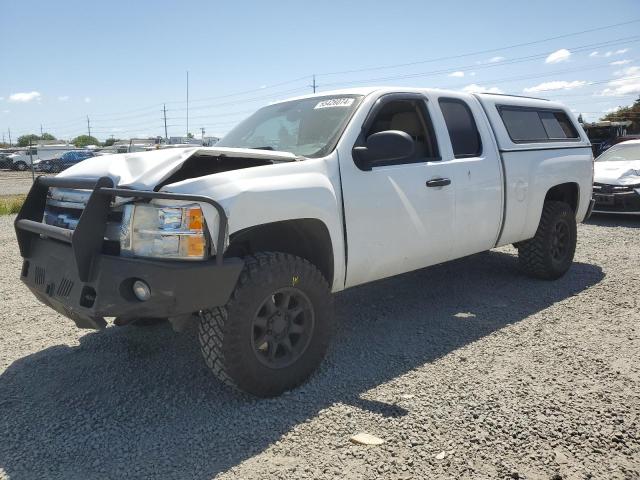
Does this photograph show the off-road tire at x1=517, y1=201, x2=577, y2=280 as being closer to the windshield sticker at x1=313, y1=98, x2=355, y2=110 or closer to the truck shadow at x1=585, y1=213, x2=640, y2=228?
the windshield sticker at x1=313, y1=98, x2=355, y2=110

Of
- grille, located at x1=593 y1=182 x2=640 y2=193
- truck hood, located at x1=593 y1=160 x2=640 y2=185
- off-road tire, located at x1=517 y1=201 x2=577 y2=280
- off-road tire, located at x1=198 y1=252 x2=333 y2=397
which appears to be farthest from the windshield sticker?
grille, located at x1=593 y1=182 x2=640 y2=193

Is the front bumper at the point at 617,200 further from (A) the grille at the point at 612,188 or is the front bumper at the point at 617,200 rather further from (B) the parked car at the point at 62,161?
(B) the parked car at the point at 62,161

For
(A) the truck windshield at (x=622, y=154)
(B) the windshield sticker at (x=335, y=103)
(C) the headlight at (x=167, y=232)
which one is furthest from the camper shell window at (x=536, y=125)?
(A) the truck windshield at (x=622, y=154)

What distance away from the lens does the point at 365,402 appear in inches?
121

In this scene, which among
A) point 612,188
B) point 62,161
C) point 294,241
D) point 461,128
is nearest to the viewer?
point 294,241

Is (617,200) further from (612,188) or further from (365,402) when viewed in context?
(365,402)

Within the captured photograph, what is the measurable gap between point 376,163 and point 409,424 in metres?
1.78

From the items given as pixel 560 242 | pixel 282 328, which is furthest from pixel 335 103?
pixel 560 242

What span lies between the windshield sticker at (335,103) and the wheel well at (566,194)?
2903mm

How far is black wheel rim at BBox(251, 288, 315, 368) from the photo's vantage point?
→ 3.08 m

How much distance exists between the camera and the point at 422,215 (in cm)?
396

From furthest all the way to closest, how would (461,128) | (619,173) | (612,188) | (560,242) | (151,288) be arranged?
1. (619,173)
2. (612,188)
3. (560,242)
4. (461,128)
5. (151,288)

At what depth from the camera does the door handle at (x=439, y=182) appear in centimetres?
402

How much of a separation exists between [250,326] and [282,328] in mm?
272
